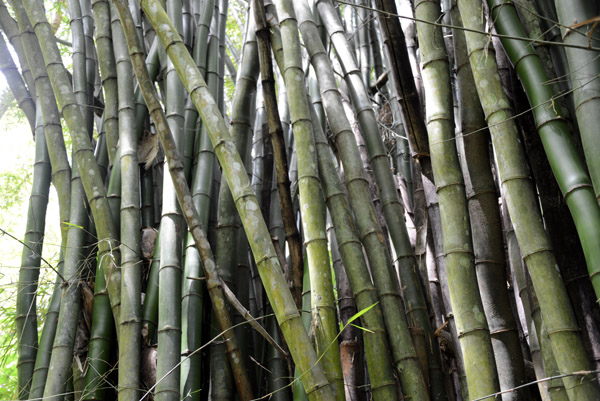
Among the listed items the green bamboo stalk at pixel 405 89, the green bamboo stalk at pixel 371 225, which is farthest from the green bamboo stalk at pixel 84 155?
the green bamboo stalk at pixel 405 89

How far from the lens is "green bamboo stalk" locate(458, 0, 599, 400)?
1.42 meters

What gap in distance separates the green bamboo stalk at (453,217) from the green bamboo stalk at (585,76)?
0.34 m

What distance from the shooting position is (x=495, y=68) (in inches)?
70.4

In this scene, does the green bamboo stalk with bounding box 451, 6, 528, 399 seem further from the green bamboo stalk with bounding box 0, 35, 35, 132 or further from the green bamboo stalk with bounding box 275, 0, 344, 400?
the green bamboo stalk with bounding box 0, 35, 35, 132

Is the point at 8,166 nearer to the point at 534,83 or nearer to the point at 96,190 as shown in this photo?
the point at 96,190

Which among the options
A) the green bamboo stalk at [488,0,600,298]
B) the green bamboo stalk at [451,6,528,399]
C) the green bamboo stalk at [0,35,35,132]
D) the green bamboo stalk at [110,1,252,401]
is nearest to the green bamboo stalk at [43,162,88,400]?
the green bamboo stalk at [110,1,252,401]

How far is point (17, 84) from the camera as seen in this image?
3.01m

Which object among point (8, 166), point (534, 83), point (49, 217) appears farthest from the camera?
point (49, 217)

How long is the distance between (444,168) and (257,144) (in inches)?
57.4

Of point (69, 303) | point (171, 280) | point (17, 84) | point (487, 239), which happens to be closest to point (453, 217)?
point (487, 239)

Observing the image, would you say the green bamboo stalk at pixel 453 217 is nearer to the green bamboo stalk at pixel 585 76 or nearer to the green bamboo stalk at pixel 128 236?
the green bamboo stalk at pixel 585 76

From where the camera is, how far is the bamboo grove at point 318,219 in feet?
5.32

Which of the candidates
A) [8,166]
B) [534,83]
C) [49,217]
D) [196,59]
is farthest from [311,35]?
[49,217]

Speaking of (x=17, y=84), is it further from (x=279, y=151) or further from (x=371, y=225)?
(x=371, y=225)
